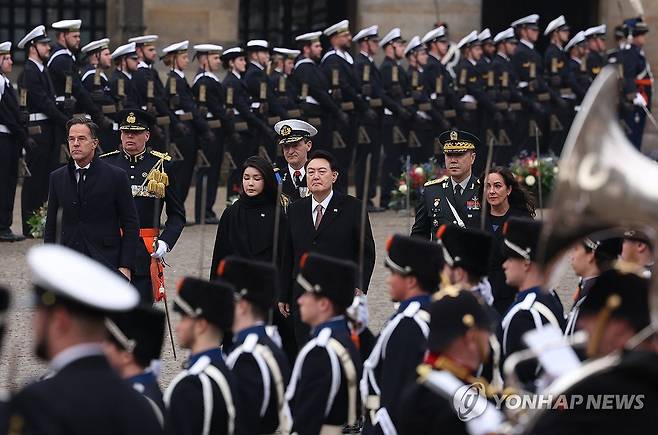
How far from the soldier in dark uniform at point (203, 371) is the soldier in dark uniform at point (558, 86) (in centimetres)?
1559

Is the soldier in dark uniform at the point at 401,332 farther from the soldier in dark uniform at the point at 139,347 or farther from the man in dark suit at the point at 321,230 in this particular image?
the man in dark suit at the point at 321,230

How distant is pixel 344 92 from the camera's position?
63.1 ft

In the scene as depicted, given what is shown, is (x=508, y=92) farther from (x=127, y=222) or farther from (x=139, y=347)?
(x=139, y=347)

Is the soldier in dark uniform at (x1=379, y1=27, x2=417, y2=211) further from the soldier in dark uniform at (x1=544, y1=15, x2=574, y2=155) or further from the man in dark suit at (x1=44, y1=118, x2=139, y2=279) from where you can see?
the man in dark suit at (x1=44, y1=118, x2=139, y2=279)

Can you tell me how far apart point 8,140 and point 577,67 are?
8130mm


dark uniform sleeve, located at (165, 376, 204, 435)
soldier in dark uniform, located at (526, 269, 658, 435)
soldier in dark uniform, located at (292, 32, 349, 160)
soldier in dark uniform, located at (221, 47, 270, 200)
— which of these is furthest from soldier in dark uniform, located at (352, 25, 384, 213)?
soldier in dark uniform, located at (526, 269, 658, 435)

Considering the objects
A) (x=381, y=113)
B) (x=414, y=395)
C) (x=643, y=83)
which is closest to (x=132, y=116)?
A: (x=414, y=395)

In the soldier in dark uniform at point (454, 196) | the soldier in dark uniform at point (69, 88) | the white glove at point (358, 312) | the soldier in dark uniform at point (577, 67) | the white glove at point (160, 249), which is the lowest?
the soldier in dark uniform at point (577, 67)

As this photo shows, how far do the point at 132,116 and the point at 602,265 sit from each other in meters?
3.93

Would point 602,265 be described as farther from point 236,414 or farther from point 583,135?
point 583,135

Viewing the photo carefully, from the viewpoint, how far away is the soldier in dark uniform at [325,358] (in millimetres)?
6891

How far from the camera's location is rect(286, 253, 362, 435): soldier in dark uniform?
6.89m

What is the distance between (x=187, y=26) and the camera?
21422 mm

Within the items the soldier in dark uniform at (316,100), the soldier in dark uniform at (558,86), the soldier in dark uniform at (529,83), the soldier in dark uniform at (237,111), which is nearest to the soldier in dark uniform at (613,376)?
the soldier in dark uniform at (237,111)
